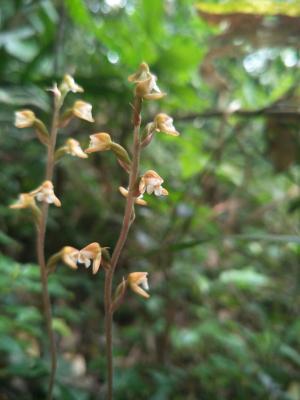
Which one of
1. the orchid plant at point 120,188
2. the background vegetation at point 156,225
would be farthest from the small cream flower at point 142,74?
the background vegetation at point 156,225

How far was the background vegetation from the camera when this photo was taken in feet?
3.79

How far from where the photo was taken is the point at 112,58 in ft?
5.42

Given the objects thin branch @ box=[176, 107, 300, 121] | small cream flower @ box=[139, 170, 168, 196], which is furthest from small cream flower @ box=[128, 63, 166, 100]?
thin branch @ box=[176, 107, 300, 121]

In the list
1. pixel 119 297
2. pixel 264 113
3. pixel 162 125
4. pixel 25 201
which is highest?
pixel 264 113

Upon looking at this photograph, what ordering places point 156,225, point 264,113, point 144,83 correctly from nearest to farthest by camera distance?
1. point 144,83
2. point 264,113
3. point 156,225

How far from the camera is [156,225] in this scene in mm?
1885

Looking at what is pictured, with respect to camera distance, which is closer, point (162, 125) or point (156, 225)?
point (162, 125)

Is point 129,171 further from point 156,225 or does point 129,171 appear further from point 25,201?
point 156,225

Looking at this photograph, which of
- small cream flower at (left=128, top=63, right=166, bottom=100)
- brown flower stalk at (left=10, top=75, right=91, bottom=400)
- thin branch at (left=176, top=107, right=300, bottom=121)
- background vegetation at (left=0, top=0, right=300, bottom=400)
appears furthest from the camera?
thin branch at (left=176, top=107, right=300, bottom=121)

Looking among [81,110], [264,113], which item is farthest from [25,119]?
[264,113]

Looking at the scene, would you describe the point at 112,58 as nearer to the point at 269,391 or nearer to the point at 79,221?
the point at 79,221

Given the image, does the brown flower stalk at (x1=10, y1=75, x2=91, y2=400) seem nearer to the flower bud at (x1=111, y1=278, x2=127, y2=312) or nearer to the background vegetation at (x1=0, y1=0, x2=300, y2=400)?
the flower bud at (x1=111, y1=278, x2=127, y2=312)

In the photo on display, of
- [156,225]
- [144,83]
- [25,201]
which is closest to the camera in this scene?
[144,83]

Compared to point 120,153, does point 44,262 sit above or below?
below
